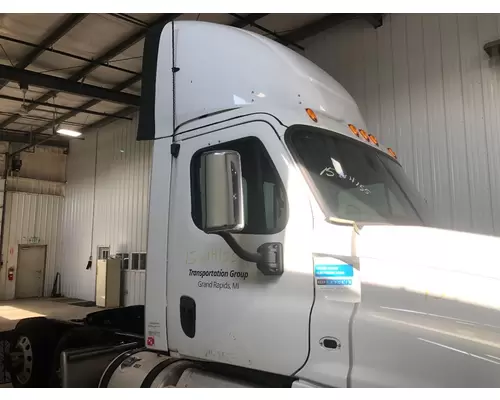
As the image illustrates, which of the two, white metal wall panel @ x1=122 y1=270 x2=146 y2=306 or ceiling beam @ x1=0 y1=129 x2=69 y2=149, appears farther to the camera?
ceiling beam @ x1=0 y1=129 x2=69 y2=149

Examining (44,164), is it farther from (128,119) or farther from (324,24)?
(324,24)

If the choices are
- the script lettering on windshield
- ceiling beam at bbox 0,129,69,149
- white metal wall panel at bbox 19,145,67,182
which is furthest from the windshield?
white metal wall panel at bbox 19,145,67,182

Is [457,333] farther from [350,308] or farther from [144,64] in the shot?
[144,64]

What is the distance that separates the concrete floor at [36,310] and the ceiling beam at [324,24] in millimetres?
8859

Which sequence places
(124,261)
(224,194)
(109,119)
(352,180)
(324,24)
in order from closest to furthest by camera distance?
(224,194) → (352,180) → (324,24) → (124,261) → (109,119)

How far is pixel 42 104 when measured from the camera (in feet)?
44.7

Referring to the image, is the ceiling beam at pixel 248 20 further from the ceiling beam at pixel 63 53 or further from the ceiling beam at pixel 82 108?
the ceiling beam at pixel 82 108

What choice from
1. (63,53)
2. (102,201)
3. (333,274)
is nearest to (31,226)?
(102,201)

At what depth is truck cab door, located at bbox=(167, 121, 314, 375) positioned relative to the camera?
2365 mm

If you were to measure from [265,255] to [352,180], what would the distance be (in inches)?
29.3

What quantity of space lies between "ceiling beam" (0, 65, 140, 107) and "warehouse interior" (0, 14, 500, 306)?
3 centimetres

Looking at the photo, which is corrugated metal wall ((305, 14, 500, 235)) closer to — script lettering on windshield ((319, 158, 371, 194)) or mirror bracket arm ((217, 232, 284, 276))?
script lettering on windshield ((319, 158, 371, 194))

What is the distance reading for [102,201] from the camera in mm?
16141

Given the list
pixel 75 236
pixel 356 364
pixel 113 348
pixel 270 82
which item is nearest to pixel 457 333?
pixel 356 364
